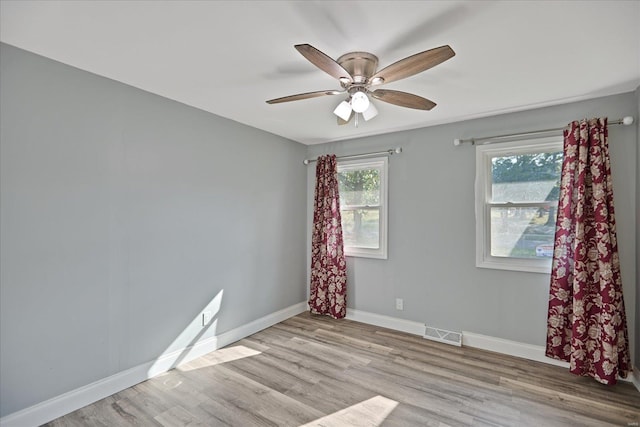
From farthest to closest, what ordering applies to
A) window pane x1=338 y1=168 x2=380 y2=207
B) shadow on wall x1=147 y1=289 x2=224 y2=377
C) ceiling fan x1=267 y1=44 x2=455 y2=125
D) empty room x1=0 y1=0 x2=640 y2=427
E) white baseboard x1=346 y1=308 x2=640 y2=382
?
window pane x1=338 y1=168 x2=380 y2=207, white baseboard x1=346 y1=308 x2=640 y2=382, shadow on wall x1=147 y1=289 x2=224 y2=377, empty room x1=0 y1=0 x2=640 y2=427, ceiling fan x1=267 y1=44 x2=455 y2=125

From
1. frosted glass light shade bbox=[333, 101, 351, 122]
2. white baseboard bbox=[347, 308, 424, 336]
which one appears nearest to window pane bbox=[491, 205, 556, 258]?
white baseboard bbox=[347, 308, 424, 336]

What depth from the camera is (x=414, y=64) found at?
1681 millimetres

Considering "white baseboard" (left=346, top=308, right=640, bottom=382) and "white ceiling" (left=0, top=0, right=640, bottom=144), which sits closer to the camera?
"white ceiling" (left=0, top=0, right=640, bottom=144)

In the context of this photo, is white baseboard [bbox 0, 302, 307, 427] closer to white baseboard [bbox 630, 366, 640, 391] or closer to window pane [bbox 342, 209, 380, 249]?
window pane [bbox 342, 209, 380, 249]

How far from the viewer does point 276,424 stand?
6.63 ft

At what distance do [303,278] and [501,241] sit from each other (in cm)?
250

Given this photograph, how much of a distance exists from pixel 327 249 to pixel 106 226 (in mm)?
2445

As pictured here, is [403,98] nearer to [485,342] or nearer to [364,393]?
[364,393]

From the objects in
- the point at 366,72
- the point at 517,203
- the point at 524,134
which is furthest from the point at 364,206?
the point at 366,72

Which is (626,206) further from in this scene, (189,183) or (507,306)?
(189,183)

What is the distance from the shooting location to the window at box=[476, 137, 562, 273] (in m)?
2.86

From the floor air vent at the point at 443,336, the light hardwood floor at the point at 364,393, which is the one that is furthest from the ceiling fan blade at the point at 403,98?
the floor air vent at the point at 443,336

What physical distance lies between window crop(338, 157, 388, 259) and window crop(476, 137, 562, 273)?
3.47 feet

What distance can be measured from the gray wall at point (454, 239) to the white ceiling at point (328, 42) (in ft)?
1.53
